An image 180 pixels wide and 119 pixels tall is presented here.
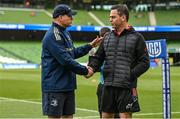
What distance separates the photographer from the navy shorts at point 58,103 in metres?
8.64

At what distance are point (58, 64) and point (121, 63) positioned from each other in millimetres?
953

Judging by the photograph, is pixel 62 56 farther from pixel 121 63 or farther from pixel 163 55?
pixel 163 55

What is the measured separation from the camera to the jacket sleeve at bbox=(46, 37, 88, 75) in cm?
852

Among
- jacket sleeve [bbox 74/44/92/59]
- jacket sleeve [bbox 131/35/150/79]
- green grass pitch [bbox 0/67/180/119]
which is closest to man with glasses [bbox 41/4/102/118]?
jacket sleeve [bbox 74/44/92/59]

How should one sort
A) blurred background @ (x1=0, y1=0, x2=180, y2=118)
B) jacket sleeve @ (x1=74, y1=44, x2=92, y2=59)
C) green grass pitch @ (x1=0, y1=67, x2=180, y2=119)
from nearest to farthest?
jacket sleeve @ (x1=74, y1=44, x2=92, y2=59) → green grass pitch @ (x1=0, y1=67, x2=180, y2=119) → blurred background @ (x1=0, y1=0, x2=180, y2=118)

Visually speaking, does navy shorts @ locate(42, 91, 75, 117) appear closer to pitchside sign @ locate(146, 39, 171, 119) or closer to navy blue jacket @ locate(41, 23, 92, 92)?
navy blue jacket @ locate(41, 23, 92, 92)

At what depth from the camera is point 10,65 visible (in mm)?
59438

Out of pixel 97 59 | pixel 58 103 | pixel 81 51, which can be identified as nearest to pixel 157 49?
pixel 81 51

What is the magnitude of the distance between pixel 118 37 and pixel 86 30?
5983cm

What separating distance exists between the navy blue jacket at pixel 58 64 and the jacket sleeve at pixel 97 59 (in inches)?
7.9

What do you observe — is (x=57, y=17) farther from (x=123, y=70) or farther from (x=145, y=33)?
(x=145, y=33)

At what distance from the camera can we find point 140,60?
850 cm

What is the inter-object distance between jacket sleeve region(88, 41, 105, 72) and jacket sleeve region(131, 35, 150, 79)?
55 centimetres

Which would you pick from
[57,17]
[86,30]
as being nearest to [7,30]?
[86,30]
